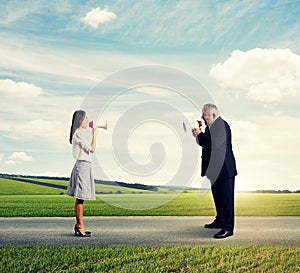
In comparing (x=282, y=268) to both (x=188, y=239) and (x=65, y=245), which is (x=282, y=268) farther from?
(x=65, y=245)

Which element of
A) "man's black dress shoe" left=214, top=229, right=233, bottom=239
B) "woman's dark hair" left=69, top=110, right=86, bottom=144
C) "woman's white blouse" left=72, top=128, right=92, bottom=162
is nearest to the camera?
"woman's white blouse" left=72, top=128, right=92, bottom=162

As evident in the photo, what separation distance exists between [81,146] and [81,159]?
0.25 m

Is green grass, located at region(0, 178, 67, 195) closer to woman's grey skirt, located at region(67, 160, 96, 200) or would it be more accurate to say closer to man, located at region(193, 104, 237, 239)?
woman's grey skirt, located at region(67, 160, 96, 200)

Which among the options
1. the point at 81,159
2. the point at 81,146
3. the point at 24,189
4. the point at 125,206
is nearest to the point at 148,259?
the point at 81,159

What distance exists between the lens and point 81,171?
8242 millimetres

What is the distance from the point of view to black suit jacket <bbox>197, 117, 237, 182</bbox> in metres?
8.60

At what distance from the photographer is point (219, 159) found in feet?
28.4

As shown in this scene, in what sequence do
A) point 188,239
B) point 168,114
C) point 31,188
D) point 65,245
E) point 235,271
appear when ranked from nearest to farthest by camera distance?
1. point 235,271
2. point 65,245
3. point 188,239
4. point 168,114
5. point 31,188

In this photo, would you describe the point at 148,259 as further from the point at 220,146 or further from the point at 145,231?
the point at 220,146

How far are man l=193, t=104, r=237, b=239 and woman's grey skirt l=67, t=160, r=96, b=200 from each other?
209 centimetres

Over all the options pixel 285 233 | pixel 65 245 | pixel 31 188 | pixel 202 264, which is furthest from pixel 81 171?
pixel 31 188

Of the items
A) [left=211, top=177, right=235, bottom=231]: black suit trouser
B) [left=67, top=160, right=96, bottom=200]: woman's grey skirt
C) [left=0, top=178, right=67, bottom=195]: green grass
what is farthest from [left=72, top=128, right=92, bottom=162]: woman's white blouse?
[left=0, top=178, right=67, bottom=195]: green grass

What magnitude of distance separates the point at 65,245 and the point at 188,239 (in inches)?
87.7

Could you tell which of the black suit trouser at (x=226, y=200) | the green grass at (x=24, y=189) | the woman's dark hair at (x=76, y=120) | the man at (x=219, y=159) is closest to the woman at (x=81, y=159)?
the woman's dark hair at (x=76, y=120)
